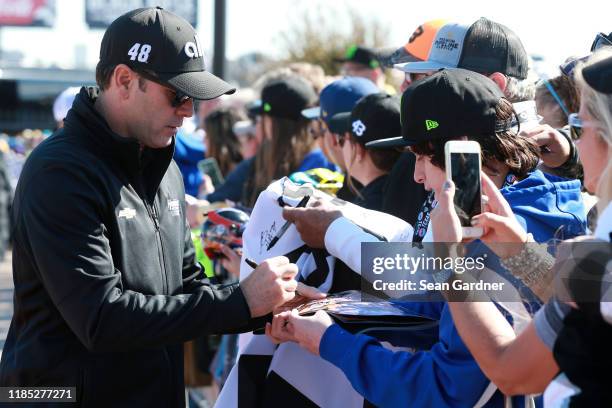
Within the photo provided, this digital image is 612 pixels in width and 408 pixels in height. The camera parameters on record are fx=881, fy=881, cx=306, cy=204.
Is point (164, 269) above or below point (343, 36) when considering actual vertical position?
above

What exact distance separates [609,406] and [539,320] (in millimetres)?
263

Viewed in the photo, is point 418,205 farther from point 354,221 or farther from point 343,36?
point 343,36

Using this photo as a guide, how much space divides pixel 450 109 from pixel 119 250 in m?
1.15

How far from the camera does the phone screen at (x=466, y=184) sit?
95.0 inches

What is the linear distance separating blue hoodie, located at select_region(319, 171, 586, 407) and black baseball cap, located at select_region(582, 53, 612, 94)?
2.34 feet

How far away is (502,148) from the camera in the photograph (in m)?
2.85

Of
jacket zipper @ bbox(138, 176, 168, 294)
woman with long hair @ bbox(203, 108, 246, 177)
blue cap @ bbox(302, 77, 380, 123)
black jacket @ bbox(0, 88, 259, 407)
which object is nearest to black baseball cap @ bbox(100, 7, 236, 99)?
black jacket @ bbox(0, 88, 259, 407)

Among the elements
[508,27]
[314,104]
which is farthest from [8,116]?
[508,27]

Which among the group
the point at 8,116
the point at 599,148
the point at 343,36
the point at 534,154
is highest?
the point at 599,148

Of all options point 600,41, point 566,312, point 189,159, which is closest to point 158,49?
point 566,312

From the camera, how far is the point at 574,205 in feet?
9.84

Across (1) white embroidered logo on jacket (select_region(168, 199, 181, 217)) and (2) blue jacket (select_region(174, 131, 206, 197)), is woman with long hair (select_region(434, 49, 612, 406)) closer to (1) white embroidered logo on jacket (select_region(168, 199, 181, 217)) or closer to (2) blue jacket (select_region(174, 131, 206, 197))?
(1) white embroidered logo on jacket (select_region(168, 199, 181, 217))

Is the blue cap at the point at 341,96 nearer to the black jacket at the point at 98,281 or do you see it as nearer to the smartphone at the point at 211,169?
the smartphone at the point at 211,169

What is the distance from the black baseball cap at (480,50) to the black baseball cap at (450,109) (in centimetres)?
92
